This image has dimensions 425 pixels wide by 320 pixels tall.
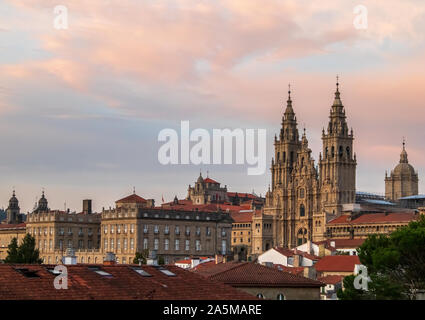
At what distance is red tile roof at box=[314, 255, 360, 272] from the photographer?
4245 inches

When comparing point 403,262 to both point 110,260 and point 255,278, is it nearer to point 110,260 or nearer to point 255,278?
point 255,278

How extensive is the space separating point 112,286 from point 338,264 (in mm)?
70611

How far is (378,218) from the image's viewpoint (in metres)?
190

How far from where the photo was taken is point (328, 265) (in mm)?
111562

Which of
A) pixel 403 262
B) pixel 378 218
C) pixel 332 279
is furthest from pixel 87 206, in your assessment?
pixel 403 262

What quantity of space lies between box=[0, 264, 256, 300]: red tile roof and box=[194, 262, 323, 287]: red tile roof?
10.5m

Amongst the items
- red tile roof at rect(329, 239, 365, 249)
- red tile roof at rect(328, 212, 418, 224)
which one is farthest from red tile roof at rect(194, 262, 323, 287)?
red tile roof at rect(328, 212, 418, 224)

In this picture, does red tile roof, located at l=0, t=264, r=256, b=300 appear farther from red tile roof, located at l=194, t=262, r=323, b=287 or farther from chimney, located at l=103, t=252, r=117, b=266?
chimney, located at l=103, t=252, r=117, b=266

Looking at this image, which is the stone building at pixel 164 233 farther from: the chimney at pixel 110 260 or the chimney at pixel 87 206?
the chimney at pixel 110 260

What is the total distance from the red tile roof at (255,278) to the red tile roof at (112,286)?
10502mm
